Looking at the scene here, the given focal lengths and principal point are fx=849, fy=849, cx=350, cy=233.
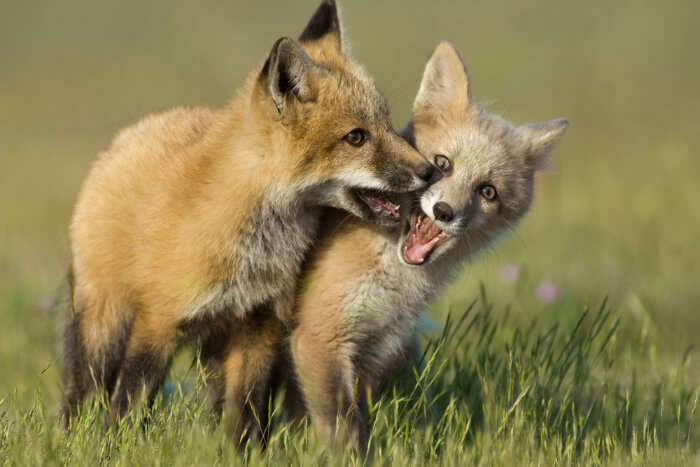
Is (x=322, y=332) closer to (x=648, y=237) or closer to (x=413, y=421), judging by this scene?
(x=413, y=421)

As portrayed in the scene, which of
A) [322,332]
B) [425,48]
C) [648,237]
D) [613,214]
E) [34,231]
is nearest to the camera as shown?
[322,332]

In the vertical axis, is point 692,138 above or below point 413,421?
above

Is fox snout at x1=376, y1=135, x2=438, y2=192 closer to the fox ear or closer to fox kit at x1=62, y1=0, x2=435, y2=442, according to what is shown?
fox kit at x1=62, y1=0, x2=435, y2=442

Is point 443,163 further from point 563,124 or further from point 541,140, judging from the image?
point 563,124

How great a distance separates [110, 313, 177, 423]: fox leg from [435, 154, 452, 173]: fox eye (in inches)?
56.0

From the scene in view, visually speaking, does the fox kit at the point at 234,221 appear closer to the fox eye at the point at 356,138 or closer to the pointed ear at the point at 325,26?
the fox eye at the point at 356,138

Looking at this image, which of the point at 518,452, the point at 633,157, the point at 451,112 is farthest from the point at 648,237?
the point at 518,452

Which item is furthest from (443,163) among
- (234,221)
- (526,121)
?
(526,121)

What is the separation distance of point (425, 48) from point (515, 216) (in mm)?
14296

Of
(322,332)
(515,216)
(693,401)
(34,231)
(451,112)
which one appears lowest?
(34,231)

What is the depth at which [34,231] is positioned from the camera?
10.7 m

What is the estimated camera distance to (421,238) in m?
3.90

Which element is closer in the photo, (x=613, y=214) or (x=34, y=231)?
(x=613, y=214)

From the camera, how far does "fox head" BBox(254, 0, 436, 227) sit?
146 inches
